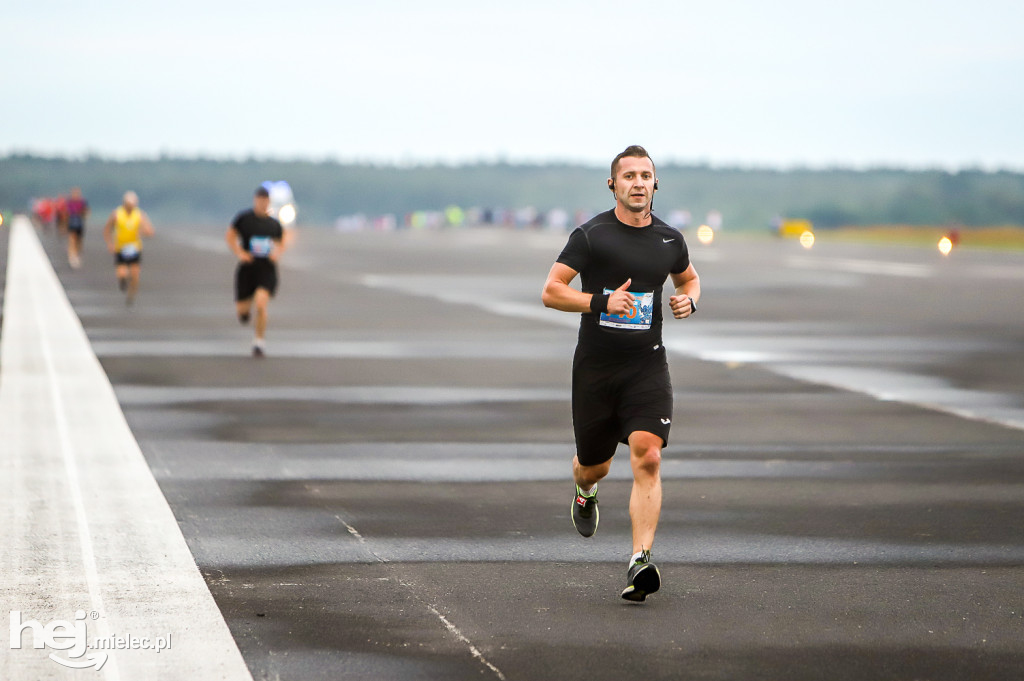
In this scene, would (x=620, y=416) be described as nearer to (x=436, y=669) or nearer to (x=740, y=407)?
(x=436, y=669)

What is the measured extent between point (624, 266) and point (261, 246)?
39.2 ft

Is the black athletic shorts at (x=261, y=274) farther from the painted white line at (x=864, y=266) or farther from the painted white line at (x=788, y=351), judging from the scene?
the painted white line at (x=864, y=266)

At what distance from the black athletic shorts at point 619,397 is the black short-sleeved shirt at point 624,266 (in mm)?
77

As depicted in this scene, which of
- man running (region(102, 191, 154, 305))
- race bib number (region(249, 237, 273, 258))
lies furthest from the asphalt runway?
man running (region(102, 191, 154, 305))

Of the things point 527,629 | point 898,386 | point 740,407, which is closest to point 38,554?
point 527,629

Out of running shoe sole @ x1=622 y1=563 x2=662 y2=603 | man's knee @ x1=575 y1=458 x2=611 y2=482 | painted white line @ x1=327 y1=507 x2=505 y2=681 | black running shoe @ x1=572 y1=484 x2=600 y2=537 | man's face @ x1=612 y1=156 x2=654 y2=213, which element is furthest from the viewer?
black running shoe @ x1=572 y1=484 x2=600 y2=537

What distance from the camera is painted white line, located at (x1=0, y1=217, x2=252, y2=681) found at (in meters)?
6.13

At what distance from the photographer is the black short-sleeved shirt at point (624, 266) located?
7562mm

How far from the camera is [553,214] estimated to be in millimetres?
128750

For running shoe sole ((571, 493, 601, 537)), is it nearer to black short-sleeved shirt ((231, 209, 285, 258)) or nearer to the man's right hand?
Answer: the man's right hand

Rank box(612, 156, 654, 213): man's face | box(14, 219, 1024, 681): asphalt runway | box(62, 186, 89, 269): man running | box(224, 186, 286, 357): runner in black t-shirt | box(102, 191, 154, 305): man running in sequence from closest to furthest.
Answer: box(14, 219, 1024, 681): asphalt runway < box(612, 156, 654, 213): man's face < box(224, 186, 286, 357): runner in black t-shirt < box(102, 191, 154, 305): man running < box(62, 186, 89, 269): man running

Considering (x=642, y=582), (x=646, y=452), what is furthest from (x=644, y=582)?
(x=646, y=452)

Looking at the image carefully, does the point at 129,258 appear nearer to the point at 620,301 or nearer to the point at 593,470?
the point at 593,470

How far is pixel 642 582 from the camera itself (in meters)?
7.04
